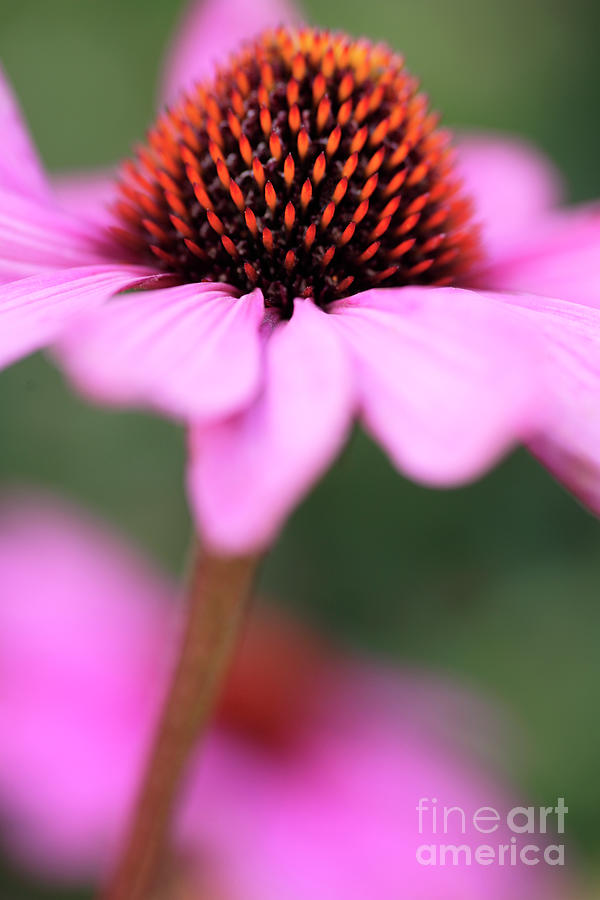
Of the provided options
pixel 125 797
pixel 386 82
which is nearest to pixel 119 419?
pixel 125 797

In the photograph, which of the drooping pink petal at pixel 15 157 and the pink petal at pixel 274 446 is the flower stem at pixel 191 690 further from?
the drooping pink petal at pixel 15 157

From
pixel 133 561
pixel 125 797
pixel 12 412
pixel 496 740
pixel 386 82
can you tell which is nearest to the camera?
pixel 386 82

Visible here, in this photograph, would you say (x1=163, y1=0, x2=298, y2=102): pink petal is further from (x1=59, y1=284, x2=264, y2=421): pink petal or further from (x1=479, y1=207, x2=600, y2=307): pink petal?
(x1=59, y1=284, x2=264, y2=421): pink petal

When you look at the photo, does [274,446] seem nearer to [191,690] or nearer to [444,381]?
[444,381]

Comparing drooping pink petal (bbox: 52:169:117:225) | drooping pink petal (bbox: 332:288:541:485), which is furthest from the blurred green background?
drooping pink petal (bbox: 332:288:541:485)

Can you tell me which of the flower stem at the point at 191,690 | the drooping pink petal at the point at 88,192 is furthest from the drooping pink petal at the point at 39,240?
the flower stem at the point at 191,690

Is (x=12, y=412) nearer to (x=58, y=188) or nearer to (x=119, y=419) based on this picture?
(x=119, y=419)
